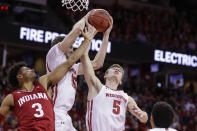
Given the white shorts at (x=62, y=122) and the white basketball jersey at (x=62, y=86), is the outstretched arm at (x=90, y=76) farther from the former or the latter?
the white shorts at (x=62, y=122)

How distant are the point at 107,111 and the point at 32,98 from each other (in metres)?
1.06

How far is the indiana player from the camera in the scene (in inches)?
149

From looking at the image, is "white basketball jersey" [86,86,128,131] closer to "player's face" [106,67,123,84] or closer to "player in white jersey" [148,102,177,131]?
"player's face" [106,67,123,84]

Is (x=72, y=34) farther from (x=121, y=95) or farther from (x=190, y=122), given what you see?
(x=190, y=122)

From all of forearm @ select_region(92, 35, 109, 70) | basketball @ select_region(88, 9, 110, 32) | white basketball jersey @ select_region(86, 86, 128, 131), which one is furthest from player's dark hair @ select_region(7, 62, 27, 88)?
forearm @ select_region(92, 35, 109, 70)

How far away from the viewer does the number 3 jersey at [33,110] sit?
3764 mm

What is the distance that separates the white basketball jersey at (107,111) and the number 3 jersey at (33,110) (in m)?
0.82

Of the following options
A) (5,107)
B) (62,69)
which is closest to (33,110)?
(5,107)

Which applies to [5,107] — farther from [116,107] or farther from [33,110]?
[116,107]

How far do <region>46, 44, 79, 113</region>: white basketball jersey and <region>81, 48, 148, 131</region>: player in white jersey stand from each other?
27 centimetres

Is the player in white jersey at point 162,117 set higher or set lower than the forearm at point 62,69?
lower

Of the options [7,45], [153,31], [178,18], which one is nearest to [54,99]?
[7,45]

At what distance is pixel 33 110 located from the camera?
12.5 ft

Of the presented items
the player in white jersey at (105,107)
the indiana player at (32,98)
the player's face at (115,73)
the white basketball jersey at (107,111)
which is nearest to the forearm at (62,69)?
the indiana player at (32,98)
